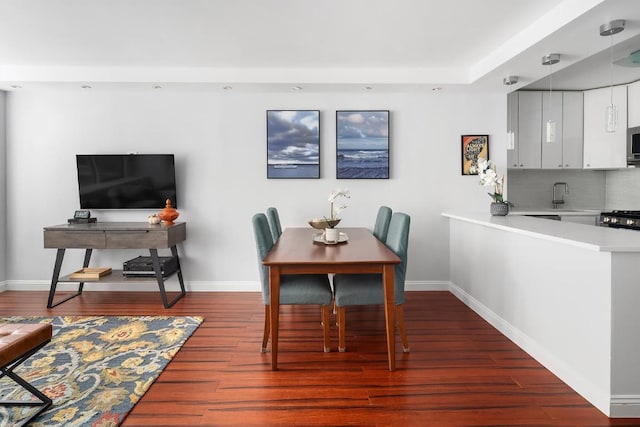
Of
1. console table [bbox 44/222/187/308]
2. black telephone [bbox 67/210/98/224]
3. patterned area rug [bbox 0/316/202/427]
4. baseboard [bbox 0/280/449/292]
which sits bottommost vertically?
patterned area rug [bbox 0/316/202/427]

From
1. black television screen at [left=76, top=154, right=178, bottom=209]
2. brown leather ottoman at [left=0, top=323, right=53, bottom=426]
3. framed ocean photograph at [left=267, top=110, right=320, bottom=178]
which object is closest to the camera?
brown leather ottoman at [left=0, top=323, right=53, bottom=426]

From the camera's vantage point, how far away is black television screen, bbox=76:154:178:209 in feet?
14.7

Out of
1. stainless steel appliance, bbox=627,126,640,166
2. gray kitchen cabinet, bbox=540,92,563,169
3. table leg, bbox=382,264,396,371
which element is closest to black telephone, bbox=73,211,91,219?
table leg, bbox=382,264,396,371

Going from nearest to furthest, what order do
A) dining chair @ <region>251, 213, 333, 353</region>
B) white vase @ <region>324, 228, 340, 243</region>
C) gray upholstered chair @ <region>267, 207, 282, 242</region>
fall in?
dining chair @ <region>251, 213, 333, 353</region>
white vase @ <region>324, 228, 340, 243</region>
gray upholstered chair @ <region>267, 207, 282, 242</region>

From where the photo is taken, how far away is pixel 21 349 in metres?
2.07

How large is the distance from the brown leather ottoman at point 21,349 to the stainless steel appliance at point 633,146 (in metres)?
5.80

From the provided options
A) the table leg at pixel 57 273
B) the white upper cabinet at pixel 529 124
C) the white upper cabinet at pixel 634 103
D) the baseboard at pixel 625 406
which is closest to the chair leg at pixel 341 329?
the baseboard at pixel 625 406

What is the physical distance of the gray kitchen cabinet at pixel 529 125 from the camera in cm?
492

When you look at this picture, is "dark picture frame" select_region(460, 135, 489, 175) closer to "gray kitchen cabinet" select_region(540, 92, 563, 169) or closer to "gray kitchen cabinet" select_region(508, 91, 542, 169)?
"gray kitchen cabinet" select_region(508, 91, 542, 169)

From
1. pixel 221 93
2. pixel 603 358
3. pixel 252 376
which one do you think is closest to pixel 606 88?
pixel 603 358

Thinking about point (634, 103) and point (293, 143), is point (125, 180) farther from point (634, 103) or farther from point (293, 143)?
point (634, 103)

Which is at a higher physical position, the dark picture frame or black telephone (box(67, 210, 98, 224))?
the dark picture frame

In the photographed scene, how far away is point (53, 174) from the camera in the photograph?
184 inches

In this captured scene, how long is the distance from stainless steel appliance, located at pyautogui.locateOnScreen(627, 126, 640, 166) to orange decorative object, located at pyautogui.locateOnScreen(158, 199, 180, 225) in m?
5.25
